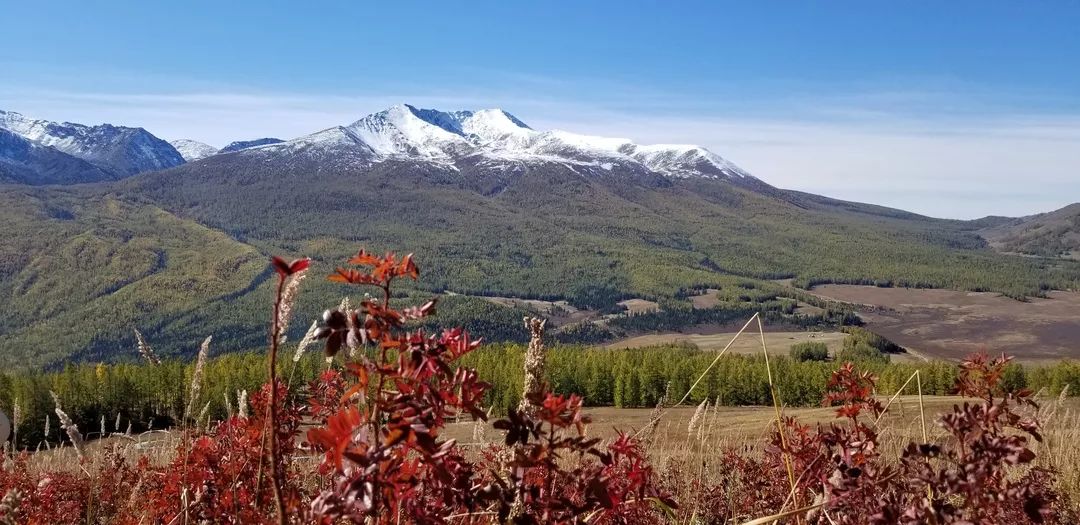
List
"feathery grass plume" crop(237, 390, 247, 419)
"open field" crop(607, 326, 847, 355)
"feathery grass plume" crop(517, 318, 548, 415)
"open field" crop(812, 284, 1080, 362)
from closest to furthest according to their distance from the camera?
"feathery grass plume" crop(517, 318, 548, 415) < "feathery grass plume" crop(237, 390, 247, 419) < "open field" crop(607, 326, 847, 355) < "open field" crop(812, 284, 1080, 362)

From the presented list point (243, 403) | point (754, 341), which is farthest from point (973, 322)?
point (243, 403)

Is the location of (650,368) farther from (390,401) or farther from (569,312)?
(569,312)

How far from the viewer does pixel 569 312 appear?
7574 inches

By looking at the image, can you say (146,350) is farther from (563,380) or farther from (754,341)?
(754,341)

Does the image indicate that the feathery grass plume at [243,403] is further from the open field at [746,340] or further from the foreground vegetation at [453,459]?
the open field at [746,340]

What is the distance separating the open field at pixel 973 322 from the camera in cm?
12194

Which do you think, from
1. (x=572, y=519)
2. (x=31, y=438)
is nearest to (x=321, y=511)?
(x=572, y=519)

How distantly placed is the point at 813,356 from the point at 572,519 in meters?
94.7

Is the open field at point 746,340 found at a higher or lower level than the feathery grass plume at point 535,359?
lower

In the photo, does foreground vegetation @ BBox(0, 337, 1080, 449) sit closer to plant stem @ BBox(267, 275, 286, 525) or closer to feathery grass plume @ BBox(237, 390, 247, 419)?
feathery grass plume @ BBox(237, 390, 247, 419)

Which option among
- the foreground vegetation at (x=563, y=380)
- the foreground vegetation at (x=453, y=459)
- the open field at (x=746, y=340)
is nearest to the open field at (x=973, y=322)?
the open field at (x=746, y=340)

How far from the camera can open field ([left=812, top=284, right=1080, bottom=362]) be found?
122 m

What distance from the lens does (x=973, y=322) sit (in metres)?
153

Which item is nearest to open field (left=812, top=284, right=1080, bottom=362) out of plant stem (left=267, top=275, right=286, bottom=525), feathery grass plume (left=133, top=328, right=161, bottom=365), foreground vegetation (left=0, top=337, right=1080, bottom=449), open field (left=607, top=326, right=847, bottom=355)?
open field (left=607, top=326, right=847, bottom=355)
